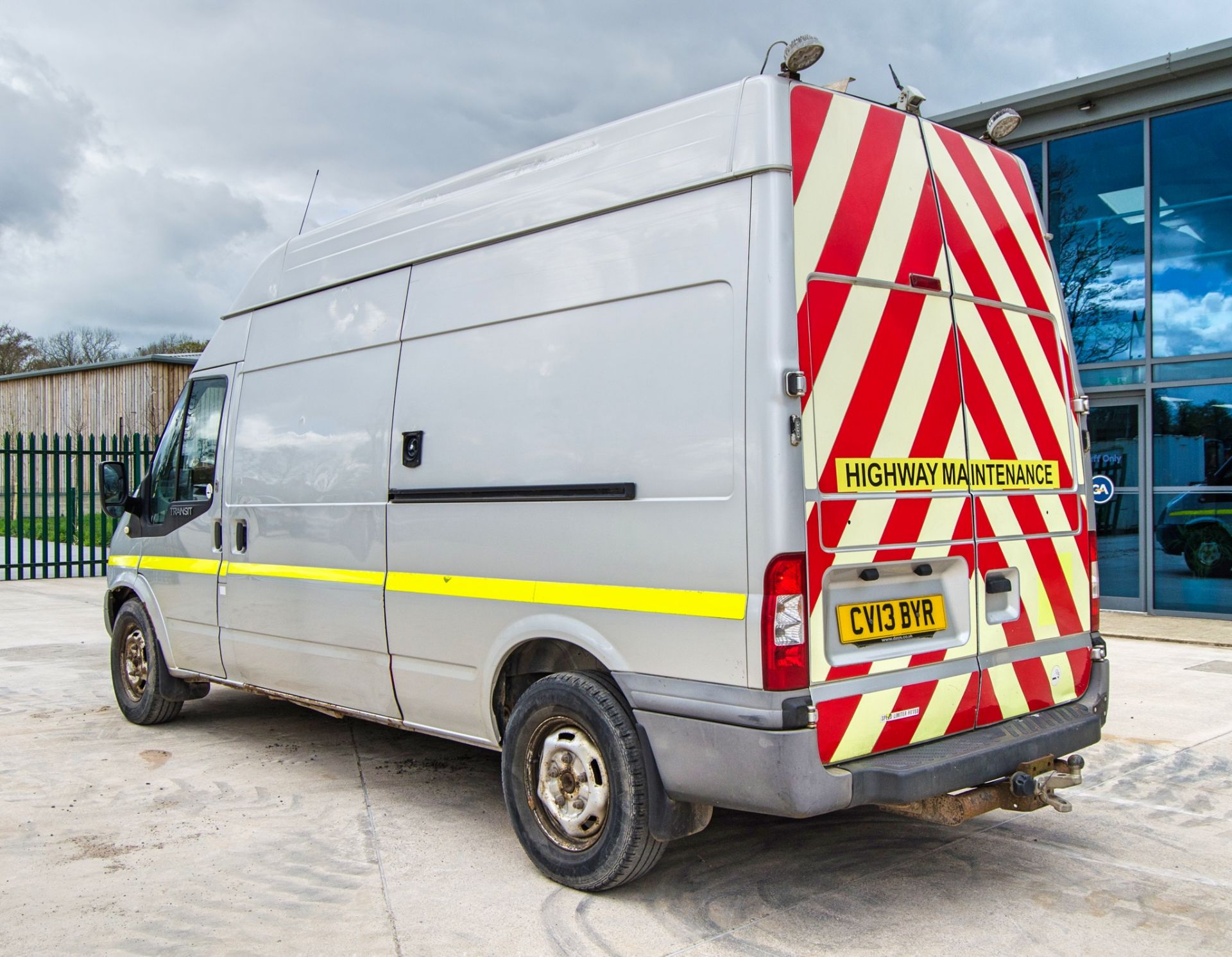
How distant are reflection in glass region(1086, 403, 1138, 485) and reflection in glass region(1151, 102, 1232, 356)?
716 mm

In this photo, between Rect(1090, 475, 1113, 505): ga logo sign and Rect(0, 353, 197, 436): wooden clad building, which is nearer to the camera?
Rect(1090, 475, 1113, 505): ga logo sign

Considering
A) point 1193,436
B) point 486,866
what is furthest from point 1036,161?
point 486,866

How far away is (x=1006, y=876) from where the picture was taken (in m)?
4.04

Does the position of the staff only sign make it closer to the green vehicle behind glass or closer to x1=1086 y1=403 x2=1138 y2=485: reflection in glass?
the green vehicle behind glass

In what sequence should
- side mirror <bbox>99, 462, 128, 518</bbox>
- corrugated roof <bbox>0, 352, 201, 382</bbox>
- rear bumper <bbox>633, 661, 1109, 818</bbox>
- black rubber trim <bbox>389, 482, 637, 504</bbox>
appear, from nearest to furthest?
rear bumper <bbox>633, 661, 1109, 818</bbox>, black rubber trim <bbox>389, 482, 637, 504</bbox>, side mirror <bbox>99, 462, 128, 518</bbox>, corrugated roof <bbox>0, 352, 201, 382</bbox>

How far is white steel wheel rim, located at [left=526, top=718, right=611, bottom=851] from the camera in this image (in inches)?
149

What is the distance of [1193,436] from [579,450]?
29.0 feet

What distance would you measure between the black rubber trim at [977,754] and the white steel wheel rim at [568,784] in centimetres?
89

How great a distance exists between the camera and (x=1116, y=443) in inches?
444

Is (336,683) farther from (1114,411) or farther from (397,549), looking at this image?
A: (1114,411)

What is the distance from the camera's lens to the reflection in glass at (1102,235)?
11.2 metres

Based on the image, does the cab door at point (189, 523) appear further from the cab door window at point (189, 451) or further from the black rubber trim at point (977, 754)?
the black rubber trim at point (977, 754)

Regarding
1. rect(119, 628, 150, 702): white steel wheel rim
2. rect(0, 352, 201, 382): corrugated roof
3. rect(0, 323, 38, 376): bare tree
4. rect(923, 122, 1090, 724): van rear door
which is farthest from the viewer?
rect(0, 323, 38, 376): bare tree


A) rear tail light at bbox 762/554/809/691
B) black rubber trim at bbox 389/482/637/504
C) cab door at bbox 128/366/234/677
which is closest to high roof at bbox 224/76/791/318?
cab door at bbox 128/366/234/677
